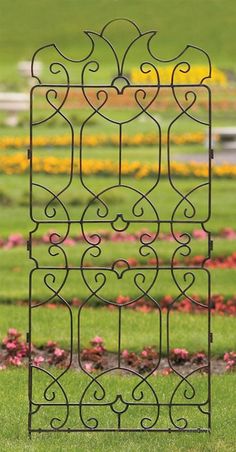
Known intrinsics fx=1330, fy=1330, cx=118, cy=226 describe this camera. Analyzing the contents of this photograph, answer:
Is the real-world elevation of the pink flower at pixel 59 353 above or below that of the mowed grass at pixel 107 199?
below

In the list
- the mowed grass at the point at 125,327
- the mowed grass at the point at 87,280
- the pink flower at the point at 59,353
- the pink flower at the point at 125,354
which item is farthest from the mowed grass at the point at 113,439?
the mowed grass at the point at 87,280

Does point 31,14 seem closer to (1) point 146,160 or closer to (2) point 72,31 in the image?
(2) point 72,31

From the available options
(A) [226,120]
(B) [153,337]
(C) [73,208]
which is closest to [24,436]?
(B) [153,337]

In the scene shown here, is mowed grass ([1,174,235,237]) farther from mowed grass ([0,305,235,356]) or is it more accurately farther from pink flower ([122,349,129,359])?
pink flower ([122,349,129,359])

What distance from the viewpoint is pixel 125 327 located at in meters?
9.99

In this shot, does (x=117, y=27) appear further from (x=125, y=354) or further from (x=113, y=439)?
(x=113, y=439)

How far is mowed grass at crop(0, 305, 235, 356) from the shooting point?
9398 millimetres

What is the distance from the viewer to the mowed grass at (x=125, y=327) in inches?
370

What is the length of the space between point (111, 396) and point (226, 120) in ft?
88.9

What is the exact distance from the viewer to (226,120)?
3453 cm

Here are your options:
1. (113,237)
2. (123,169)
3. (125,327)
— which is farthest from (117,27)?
(125,327)

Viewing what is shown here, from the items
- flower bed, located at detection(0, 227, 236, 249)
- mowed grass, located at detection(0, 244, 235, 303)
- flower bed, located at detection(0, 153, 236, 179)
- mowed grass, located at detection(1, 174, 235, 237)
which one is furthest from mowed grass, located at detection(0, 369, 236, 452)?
flower bed, located at detection(0, 153, 236, 179)

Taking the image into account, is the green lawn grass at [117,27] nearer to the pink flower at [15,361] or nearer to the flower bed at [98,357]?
the flower bed at [98,357]

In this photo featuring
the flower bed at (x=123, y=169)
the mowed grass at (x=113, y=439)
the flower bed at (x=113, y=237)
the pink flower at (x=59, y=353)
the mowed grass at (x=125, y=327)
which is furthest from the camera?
the flower bed at (x=123, y=169)
